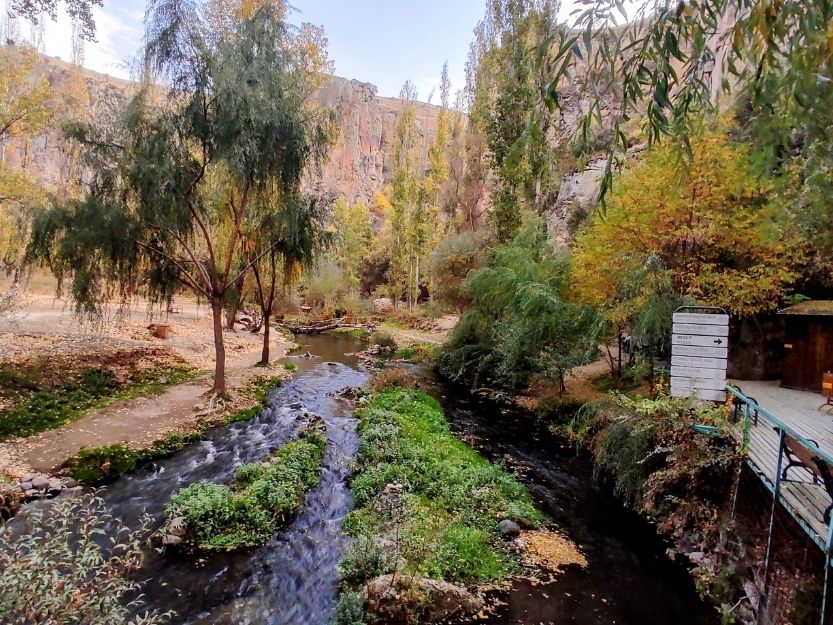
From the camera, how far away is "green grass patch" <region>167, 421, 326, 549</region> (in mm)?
7008

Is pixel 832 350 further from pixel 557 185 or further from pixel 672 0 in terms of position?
pixel 557 185

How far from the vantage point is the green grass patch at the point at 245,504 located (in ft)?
23.0

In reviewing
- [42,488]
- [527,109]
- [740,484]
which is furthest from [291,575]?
[527,109]

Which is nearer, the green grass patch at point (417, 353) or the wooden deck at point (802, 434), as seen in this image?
the wooden deck at point (802, 434)

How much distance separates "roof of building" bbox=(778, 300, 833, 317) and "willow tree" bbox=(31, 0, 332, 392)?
14761 mm

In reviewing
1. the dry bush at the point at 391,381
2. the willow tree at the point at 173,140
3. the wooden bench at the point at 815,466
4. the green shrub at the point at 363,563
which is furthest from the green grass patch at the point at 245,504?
the wooden bench at the point at 815,466

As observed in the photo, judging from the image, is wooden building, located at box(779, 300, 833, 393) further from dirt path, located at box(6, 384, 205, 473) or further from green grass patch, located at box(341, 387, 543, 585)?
dirt path, located at box(6, 384, 205, 473)

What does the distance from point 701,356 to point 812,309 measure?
570cm

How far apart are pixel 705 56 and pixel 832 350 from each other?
1291 centimetres

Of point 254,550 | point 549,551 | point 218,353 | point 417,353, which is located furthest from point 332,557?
point 417,353

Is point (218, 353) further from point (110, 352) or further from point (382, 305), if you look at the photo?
point (382, 305)

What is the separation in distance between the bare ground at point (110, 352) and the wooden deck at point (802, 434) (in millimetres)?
11743

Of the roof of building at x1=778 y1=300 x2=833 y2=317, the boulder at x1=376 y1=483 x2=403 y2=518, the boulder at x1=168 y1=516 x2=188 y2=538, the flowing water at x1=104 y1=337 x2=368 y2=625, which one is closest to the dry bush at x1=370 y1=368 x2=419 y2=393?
the flowing water at x1=104 y1=337 x2=368 y2=625

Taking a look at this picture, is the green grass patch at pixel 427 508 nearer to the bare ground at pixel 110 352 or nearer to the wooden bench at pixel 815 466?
the wooden bench at pixel 815 466
